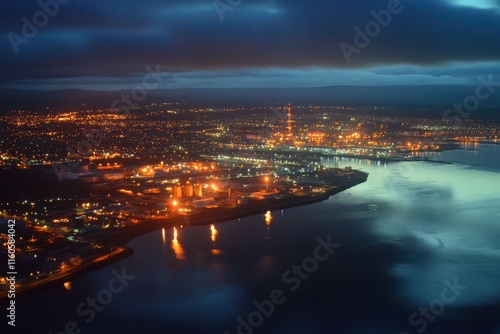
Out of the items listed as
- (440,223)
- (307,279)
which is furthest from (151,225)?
(440,223)

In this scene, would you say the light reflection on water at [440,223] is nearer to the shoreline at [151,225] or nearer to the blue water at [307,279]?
the blue water at [307,279]

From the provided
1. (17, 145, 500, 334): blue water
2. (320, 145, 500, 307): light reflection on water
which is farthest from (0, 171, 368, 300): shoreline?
(320, 145, 500, 307): light reflection on water

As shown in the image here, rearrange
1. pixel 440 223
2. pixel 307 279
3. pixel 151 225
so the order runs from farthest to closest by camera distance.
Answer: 1. pixel 440 223
2. pixel 151 225
3. pixel 307 279

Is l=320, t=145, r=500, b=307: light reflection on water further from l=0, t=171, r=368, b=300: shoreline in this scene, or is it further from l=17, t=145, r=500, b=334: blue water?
l=0, t=171, r=368, b=300: shoreline

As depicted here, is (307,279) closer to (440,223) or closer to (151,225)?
(151,225)

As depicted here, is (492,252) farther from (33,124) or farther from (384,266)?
(33,124)

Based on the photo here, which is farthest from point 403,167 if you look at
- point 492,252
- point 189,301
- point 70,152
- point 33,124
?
point 33,124
